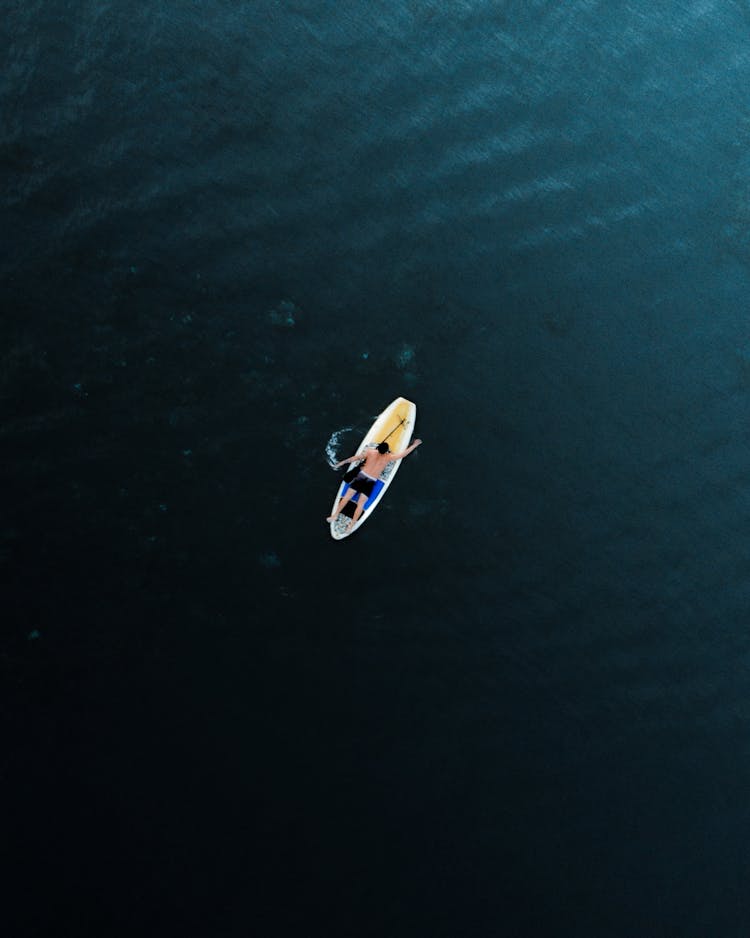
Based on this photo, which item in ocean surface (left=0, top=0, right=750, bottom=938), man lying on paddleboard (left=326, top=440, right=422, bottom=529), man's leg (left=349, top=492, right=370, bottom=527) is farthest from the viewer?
man lying on paddleboard (left=326, top=440, right=422, bottom=529)

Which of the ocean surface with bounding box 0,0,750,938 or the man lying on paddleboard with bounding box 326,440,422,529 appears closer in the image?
the ocean surface with bounding box 0,0,750,938

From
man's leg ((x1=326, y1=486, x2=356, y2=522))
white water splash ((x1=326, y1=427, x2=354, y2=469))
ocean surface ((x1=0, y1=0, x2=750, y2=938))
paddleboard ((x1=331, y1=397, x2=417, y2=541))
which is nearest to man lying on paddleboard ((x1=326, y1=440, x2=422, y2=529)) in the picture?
man's leg ((x1=326, y1=486, x2=356, y2=522))

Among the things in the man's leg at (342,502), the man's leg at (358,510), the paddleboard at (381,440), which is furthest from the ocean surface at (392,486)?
the man's leg at (358,510)

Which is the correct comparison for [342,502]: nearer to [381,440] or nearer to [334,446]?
[334,446]

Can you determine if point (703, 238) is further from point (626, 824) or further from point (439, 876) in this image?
point (439, 876)

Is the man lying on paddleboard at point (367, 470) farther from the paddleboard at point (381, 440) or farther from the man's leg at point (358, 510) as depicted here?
the paddleboard at point (381, 440)

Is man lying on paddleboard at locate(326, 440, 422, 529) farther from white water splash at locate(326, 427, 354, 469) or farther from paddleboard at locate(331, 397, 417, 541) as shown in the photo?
white water splash at locate(326, 427, 354, 469)
